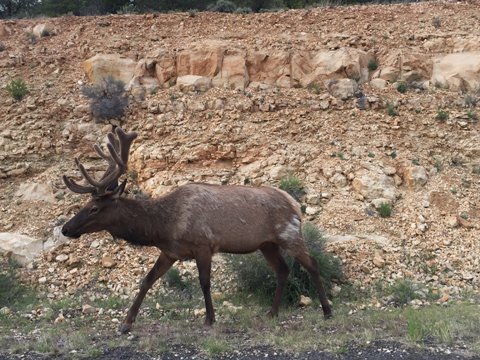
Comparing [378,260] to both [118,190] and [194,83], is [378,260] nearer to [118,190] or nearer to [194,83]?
[118,190]

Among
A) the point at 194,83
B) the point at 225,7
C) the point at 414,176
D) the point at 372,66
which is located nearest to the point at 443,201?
the point at 414,176

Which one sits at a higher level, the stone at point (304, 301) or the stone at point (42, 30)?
the stone at point (42, 30)

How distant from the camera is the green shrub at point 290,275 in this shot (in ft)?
30.0

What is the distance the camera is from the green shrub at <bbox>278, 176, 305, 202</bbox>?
12273mm

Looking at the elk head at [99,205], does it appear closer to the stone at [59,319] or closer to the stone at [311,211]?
the stone at [59,319]

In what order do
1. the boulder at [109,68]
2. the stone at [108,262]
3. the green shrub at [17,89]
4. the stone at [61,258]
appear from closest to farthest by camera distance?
the stone at [108,262]
the stone at [61,258]
the green shrub at [17,89]
the boulder at [109,68]

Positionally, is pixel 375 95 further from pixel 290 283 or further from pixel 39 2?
pixel 39 2

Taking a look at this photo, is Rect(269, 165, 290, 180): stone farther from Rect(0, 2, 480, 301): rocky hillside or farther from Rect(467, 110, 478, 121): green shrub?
Rect(467, 110, 478, 121): green shrub

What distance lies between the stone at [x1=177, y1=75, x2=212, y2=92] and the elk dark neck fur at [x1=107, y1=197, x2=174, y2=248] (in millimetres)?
8105

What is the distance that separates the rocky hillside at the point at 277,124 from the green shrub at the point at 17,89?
195 millimetres

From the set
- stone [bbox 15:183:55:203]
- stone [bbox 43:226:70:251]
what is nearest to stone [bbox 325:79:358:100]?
stone [bbox 15:183:55:203]

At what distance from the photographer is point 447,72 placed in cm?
1625

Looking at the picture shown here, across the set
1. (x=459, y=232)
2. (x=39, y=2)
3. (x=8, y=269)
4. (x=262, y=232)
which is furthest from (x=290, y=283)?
(x=39, y=2)

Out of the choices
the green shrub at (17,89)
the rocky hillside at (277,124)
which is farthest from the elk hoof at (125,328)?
the green shrub at (17,89)
